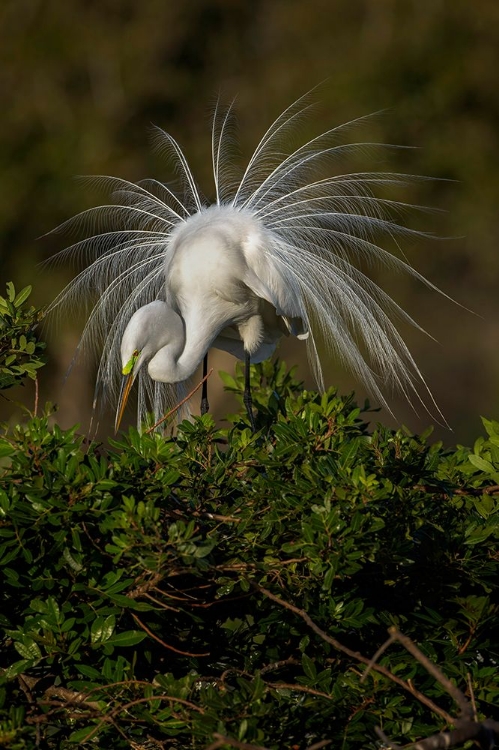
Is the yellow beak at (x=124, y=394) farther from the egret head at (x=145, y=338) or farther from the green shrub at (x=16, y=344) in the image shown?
the green shrub at (x=16, y=344)

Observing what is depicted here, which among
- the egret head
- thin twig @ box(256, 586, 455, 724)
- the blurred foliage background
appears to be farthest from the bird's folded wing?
the blurred foliage background

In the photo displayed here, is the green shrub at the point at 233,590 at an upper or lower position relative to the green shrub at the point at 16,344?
lower

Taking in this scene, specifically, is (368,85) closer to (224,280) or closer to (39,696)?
(224,280)

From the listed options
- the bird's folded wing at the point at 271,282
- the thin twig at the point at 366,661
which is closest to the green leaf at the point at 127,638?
the thin twig at the point at 366,661

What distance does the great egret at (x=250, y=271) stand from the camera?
388 cm

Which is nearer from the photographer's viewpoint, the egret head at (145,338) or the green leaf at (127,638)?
the green leaf at (127,638)

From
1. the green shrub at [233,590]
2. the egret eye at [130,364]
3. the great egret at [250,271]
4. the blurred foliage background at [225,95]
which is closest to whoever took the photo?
the green shrub at [233,590]

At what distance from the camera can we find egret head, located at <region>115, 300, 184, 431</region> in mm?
3393

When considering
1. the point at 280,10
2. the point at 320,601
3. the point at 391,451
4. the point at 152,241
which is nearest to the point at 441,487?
the point at 391,451

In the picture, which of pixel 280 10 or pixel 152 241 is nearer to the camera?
pixel 152 241

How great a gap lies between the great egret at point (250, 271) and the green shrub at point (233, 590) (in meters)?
1.67

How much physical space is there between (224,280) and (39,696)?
224 centimetres

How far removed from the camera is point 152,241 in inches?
165

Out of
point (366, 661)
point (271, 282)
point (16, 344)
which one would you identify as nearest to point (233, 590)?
point (366, 661)
